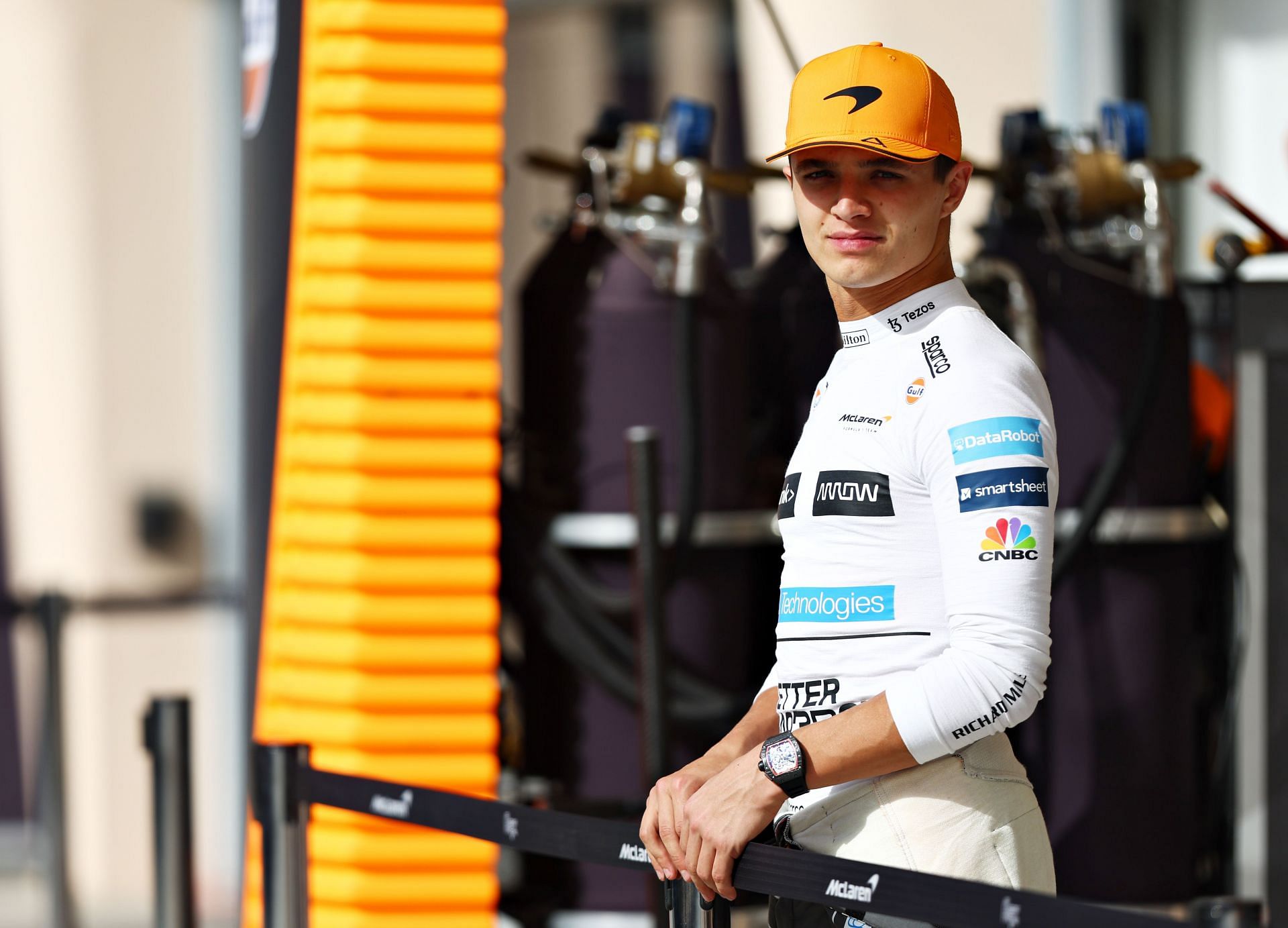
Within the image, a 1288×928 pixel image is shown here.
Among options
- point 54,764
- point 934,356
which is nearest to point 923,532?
point 934,356

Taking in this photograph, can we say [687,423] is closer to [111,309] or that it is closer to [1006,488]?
[1006,488]

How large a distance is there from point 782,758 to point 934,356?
35 cm

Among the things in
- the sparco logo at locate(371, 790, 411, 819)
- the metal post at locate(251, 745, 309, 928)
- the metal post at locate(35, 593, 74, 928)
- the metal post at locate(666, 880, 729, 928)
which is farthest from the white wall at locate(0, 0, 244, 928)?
the metal post at locate(666, 880, 729, 928)

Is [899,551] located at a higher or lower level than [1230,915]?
higher

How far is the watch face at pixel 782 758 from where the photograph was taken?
1324 millimetres

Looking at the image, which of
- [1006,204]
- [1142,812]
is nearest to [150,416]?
[1006,204]

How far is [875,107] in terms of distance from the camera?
1.35 m

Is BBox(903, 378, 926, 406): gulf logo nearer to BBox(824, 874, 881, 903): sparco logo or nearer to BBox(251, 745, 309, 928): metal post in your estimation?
BBox(824, 874, 881, 903): sparco logo

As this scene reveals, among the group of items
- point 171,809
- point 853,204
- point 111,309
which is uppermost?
point 111,309

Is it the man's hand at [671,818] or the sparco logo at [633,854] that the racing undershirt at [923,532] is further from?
the sparco logo at [633,854]

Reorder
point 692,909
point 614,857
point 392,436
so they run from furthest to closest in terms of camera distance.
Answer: point 392,436 → point 614,857 → point 692,909

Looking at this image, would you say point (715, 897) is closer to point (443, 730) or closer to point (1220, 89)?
point (443, 730)

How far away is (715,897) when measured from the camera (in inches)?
59.9

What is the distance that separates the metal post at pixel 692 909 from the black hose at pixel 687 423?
1561 millimetres
